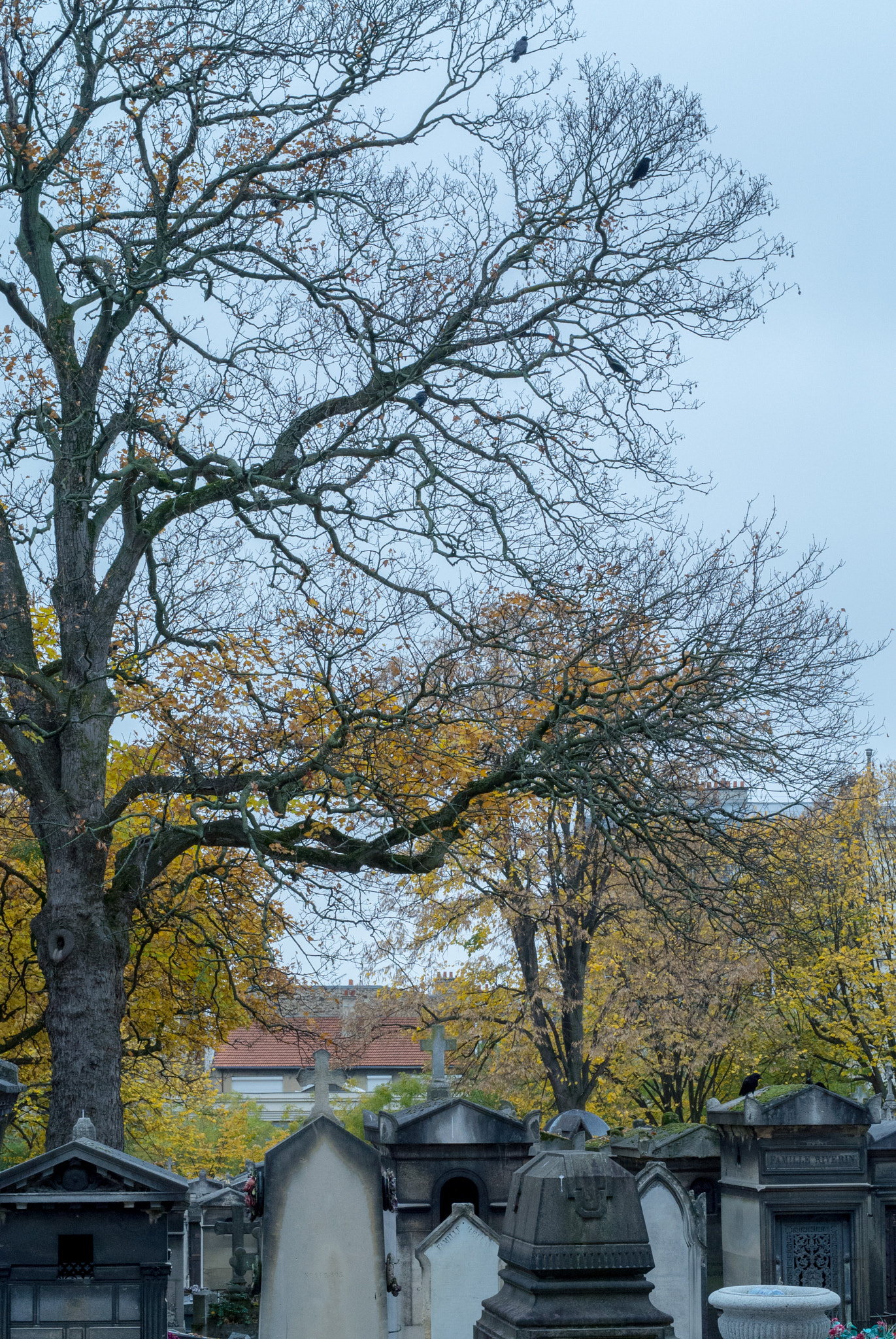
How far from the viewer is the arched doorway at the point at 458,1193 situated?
1554 cm

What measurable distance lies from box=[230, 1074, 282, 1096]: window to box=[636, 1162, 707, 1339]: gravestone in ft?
128

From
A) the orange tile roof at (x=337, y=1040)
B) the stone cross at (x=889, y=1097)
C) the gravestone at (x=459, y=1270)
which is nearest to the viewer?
the gravestone at (x=459, y=1270)

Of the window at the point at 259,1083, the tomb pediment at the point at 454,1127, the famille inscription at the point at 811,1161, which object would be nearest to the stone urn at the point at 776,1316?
the tomb pediment at the point at 454,1127

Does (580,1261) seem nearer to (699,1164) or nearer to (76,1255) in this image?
(76,1255)

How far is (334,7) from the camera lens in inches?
494

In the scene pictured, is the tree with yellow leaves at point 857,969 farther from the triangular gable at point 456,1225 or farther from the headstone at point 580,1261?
the headstone at point 580,1261

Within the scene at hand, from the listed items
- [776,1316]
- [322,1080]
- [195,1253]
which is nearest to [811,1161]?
[776,1316]

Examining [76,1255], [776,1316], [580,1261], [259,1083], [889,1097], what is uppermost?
[580,1261]

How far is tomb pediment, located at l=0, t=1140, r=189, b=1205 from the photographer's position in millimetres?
9961

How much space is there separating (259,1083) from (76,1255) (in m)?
43.5

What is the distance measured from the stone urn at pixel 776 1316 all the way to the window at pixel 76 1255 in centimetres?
480

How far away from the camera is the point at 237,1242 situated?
787 inches

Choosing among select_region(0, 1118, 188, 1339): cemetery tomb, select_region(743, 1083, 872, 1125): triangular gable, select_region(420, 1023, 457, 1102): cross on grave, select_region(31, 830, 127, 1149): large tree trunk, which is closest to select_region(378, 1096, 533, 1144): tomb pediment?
select_region(420, 1023, 457, 1102): cross on grave

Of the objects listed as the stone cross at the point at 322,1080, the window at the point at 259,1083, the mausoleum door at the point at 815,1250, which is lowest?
the window at the point at 259,1083
